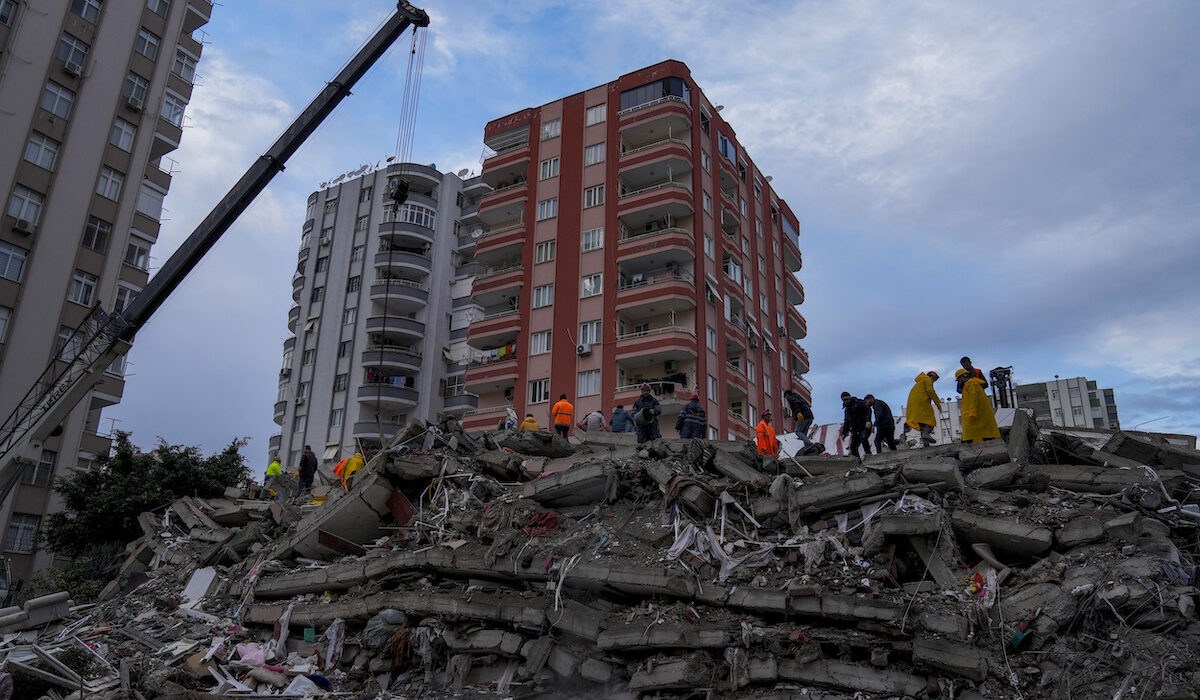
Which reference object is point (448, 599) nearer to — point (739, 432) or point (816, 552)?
point (816, 552)

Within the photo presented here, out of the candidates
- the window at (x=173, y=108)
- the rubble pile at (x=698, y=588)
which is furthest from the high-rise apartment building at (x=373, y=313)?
the rubble pile at (x=698, y=588)

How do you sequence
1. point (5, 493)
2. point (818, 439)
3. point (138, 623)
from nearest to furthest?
1. point (138, 623)
2. point (5, 493)
3. point (818, 439)

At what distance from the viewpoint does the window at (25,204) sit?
2809 centimetres

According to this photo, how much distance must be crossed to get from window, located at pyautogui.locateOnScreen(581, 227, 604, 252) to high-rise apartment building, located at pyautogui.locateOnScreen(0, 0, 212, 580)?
18.1 metres

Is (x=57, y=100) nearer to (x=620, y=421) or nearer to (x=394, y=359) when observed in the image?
(x=394, y=359)

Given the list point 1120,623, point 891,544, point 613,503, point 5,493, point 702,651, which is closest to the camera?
point 1120,623

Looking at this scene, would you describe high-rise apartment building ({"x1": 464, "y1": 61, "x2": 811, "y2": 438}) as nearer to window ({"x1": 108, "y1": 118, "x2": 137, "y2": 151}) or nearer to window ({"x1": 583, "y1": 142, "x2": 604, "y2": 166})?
window ({"x1": 583, "y1": 142, "x2": 604, "y2": 166})

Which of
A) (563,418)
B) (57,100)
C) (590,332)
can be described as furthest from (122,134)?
(563,418)

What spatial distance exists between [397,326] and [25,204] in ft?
64.4

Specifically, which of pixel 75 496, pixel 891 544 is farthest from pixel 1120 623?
pixel 75 496

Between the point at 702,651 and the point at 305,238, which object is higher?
the point at 305,238

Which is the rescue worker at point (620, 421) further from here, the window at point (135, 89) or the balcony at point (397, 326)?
the balcony at point (397, 326)

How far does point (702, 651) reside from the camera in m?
8.87

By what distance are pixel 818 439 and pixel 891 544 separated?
39.8 ft
